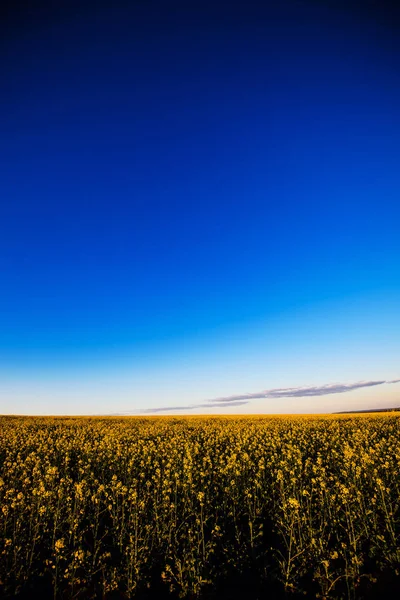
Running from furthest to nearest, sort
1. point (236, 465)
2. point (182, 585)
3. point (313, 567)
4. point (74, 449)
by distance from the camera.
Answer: point (74, 449) → point (236, 465) → point (313, 567) → point (182, 585)

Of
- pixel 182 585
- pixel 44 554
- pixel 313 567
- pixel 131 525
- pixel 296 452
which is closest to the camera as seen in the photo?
pixel 182 585

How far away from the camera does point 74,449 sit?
58.9ft

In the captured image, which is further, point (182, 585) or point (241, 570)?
point (241, 570)

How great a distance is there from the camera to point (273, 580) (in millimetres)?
6324

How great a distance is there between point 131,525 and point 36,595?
2597mm

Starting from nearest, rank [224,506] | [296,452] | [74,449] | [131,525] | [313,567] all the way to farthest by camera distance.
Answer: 1. [313,567]
2. [131,525]
3. [224,506]
4. [296,452]
5. [74,449]

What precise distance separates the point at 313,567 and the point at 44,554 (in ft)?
22.7

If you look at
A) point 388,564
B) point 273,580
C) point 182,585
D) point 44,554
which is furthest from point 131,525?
point 388,564

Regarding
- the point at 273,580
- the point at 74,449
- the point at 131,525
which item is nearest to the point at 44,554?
the point at 131,525

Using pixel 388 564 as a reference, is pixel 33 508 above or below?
above

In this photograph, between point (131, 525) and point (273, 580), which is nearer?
point (273, 580)

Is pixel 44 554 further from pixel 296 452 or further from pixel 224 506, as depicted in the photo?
pixel 296 452

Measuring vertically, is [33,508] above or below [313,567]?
above

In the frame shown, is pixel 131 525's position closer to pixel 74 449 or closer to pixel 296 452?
pixel 296 452
